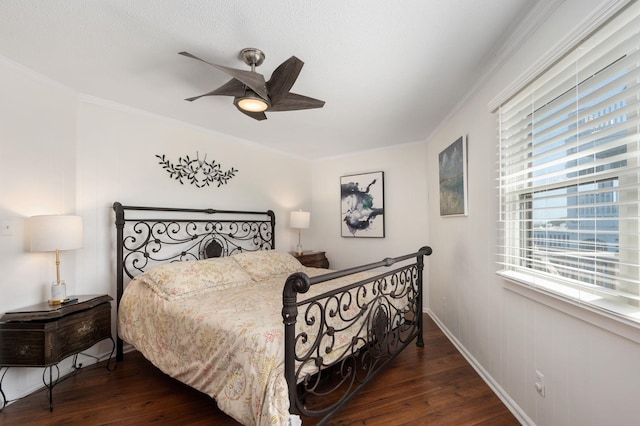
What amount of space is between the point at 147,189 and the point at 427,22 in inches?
113

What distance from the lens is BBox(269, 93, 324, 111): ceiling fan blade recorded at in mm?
1931

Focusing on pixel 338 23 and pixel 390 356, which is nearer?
pixel 338 23

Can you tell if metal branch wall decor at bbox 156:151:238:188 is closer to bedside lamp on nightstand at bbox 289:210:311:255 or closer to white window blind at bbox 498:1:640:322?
bedside lamp on nightstand at bbox 289:210:311:255

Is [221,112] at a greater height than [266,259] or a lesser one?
greater

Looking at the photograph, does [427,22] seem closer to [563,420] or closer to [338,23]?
[338,23]

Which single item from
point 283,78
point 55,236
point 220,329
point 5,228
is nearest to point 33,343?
point 55,236

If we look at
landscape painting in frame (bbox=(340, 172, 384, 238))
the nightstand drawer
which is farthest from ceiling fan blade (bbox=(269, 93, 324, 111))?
landscape painting in frame (bbox=(340, 172, 384, 238))

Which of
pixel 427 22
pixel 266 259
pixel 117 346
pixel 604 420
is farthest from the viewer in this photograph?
pixel 266 259

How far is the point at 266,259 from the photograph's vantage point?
122 inches

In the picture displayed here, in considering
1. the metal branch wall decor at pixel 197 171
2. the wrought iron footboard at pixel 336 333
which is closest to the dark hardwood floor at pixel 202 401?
the wrought iron footboard at pixel 336 333

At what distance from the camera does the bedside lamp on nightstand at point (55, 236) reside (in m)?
1.92

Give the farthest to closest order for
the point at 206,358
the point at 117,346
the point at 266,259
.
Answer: the point at 266,259 → the point at 117,346 → the point at 206,358

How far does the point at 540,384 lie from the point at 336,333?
3.87 ft

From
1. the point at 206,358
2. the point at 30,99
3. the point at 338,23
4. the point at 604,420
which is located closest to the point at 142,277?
the point at 206,358
